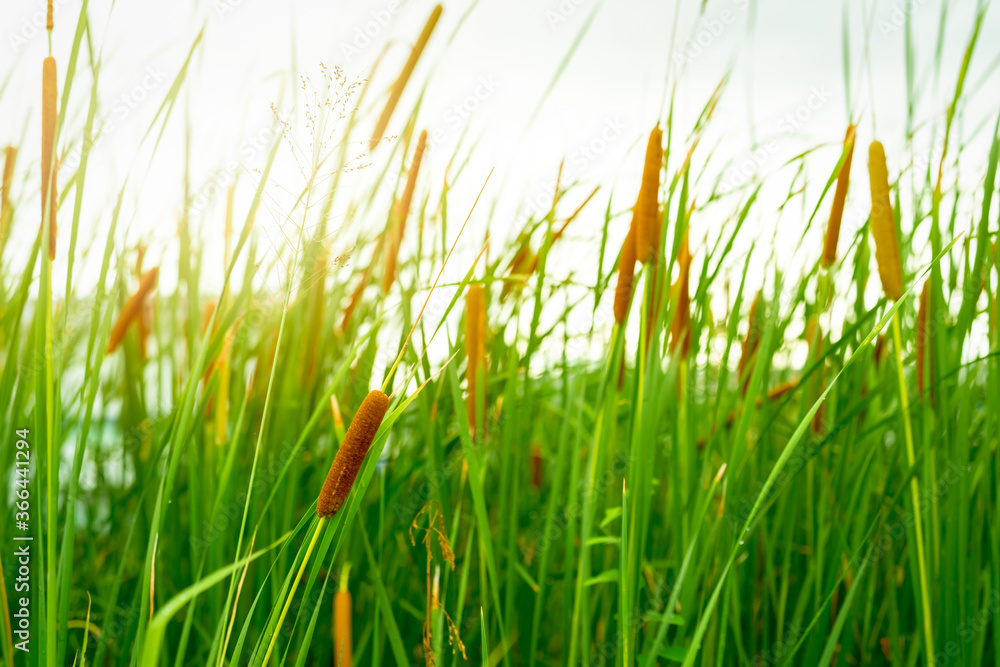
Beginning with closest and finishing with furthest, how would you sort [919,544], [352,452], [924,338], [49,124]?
[352,452]
[49,124]
[919,544]
[924,338]

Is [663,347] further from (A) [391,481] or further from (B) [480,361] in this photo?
(A) [391,481]

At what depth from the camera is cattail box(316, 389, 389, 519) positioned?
0.59 meters

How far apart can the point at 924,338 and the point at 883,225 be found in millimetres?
283

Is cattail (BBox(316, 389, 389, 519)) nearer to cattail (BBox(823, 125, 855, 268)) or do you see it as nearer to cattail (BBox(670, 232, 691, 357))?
cattail (BBox(670, 232, 691, 357))

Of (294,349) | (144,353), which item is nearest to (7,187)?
(294,349)

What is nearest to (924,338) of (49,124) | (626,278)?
(626,278)

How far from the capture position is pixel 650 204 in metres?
0.93

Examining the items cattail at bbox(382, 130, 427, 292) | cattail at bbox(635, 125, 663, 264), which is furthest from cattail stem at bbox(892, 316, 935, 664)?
cattail at bbox(382, 130, 427, 292)

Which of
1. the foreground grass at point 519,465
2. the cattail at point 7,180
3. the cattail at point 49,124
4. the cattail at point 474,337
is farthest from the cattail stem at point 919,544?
the cattail at point 7,180

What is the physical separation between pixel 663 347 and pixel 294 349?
2.51ft

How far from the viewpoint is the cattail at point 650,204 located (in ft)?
3.03

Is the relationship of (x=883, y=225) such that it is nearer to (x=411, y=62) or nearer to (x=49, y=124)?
(x=411, y=62)

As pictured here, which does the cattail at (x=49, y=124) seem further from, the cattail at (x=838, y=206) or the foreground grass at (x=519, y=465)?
the cattail at (x=838, y=206)

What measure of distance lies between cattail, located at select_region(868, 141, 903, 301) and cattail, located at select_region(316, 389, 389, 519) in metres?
0.87
